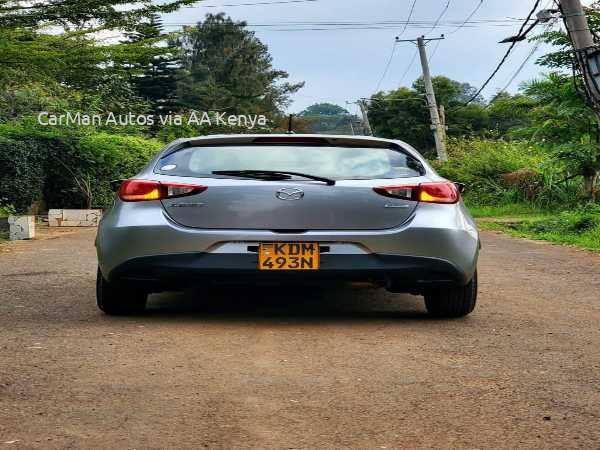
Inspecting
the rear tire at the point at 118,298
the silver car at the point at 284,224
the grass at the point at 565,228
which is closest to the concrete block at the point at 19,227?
the grass at the point at 565,228

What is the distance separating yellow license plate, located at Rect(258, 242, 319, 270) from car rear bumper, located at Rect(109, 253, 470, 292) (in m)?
0.03

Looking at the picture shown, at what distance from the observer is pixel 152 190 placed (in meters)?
6.38

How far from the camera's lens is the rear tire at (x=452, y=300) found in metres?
6.77

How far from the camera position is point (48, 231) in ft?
64.9

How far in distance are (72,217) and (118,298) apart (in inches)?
615

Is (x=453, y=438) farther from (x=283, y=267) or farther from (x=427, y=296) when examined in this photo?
(x=427, y=296)

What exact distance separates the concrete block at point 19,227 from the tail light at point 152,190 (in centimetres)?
1105

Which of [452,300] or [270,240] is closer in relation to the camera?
[270,240]

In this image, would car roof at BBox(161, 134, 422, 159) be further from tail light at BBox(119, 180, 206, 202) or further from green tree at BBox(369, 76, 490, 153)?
green tree at BBox(369, 76, 490, 153)

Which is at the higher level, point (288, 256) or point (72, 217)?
point (288, 256)

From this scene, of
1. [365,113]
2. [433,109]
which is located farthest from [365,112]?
[433,109]

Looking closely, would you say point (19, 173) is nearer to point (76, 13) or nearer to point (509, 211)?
point (76, 13)

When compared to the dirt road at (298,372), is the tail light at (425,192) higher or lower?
higher

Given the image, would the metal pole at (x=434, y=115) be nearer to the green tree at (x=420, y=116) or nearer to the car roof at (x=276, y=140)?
the green tree at (x=420, y=116)
